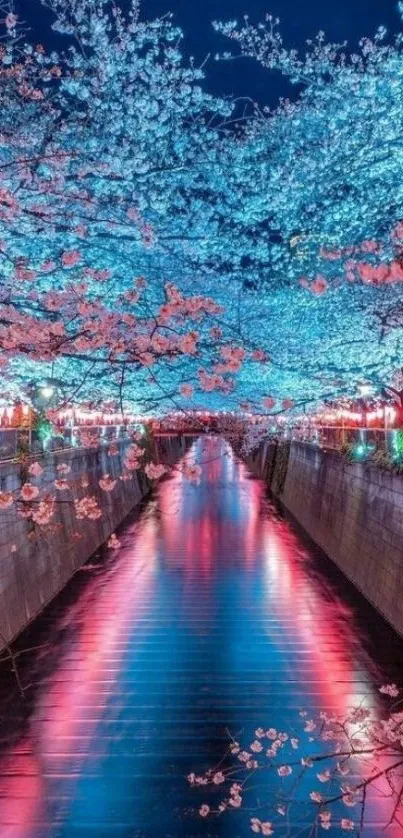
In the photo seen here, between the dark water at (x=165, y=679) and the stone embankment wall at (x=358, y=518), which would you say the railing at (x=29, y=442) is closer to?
the dark water at (x=165, y=679)

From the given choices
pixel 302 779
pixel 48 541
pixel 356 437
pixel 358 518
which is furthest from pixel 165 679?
pixel 356 437

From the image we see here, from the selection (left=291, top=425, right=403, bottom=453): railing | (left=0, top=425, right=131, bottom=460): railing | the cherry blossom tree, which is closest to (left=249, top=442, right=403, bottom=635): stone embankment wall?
(left=291, top=425, right=403, bottom=453): railing

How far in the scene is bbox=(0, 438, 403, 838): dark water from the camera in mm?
6238

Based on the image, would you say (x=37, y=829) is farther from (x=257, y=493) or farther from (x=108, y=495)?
(x=257, y=493)

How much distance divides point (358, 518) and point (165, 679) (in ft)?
22.6

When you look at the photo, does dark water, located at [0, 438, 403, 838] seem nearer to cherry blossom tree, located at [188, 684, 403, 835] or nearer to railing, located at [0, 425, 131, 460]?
cherry blossom tree, located at [188, 684, 403, 835]

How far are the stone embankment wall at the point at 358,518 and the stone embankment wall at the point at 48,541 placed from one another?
16.3 feet

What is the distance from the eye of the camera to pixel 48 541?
44.9ft

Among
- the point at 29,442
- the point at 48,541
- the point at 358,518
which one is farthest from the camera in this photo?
the point at 358,518

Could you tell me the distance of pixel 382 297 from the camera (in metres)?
13.7

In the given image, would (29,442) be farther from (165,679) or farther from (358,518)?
(358,518)

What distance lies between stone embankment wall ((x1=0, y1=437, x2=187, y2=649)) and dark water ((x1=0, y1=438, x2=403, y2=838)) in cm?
40

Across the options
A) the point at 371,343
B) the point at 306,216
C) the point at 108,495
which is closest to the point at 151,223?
the point at 306,216

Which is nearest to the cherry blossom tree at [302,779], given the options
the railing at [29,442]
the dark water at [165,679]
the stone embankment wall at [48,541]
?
the dark water at [165,679]
